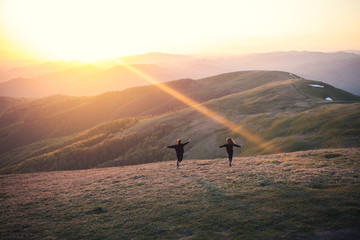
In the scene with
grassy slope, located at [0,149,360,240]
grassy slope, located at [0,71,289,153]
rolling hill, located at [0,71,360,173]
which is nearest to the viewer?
grassy slope, located at [0,149,360,240]

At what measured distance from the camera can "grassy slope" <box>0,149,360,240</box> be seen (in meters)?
10.2

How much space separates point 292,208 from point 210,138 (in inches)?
1534

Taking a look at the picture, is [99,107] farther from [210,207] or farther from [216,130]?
[210,207]

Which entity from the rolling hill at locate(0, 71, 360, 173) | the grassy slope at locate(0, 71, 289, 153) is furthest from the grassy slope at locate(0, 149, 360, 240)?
the grassy slope at locate(0, 71, 289, 153)

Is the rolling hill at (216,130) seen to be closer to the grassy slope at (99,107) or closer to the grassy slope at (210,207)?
the grassy slope at (99,107)

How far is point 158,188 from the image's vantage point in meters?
17.3

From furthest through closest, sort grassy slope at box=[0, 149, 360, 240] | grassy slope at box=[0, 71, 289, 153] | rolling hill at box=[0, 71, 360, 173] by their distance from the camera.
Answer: grassy slope at box=[0, 71, 289, 153] < rolling hill at box=[0, 71, 360, 173] < grassy slope at box=[0, 149, 360, 240]

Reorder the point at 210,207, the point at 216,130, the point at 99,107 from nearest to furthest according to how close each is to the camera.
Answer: the point at 210,207, the point at 216,130, the point at 99,107

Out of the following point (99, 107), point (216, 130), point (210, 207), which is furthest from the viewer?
point (99, 107)

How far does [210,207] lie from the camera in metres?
12.8

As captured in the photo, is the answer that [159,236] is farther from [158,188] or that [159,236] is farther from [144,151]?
[144,151]

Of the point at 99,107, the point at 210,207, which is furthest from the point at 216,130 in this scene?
the point at 99,107

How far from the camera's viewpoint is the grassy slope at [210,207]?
10.2 metres

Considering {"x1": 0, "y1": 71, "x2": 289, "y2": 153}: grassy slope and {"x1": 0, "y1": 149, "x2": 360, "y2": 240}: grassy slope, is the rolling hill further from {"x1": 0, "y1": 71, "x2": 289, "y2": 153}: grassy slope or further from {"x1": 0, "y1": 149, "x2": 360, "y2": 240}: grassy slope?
{"x1": 0, "y1": 149, "x2": 360, "y2": 240}: grassy slope
